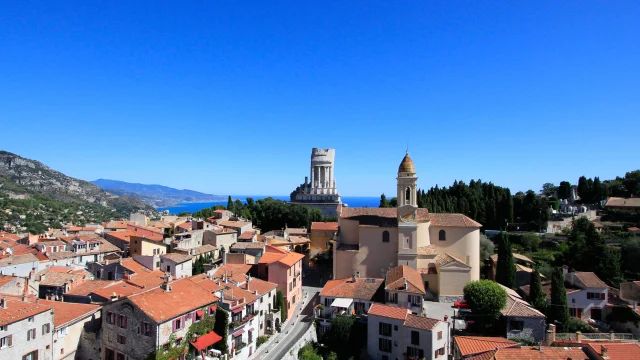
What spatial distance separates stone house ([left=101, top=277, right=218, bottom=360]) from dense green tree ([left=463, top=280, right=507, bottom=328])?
21189 millimetres

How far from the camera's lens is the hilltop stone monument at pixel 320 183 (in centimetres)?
10438

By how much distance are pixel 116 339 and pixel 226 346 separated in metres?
7.75

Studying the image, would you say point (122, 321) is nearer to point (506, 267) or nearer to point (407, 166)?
point (407, 166)

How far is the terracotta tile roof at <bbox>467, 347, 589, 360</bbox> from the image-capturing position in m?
24.4

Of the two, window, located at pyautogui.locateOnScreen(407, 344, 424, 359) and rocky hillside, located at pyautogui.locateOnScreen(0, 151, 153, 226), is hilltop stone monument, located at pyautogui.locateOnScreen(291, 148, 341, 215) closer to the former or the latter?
window, located at pyautogui.locateOnScreen(407, 344, 424, 359)

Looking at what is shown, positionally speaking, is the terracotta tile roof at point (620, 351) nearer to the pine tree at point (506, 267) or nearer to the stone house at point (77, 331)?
the pine tree at point (506, 267)

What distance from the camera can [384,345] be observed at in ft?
108

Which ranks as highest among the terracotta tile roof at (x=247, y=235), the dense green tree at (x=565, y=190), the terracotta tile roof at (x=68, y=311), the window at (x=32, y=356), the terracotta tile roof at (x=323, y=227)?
the dense green tree at (x=565, y=190)

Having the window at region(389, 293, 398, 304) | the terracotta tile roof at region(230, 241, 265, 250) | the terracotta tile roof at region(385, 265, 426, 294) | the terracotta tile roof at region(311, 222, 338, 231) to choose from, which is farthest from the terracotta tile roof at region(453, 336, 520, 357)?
the terracotta tile roof at region(311, 222, 338, 231)

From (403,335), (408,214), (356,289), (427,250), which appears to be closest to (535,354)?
(403,335)

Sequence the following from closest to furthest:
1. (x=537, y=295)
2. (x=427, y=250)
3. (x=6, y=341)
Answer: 1. (x=6, y=341)
2. (x=537, y=295)
3. (x=427, y=250)

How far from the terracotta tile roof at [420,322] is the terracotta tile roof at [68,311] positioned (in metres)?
23.6

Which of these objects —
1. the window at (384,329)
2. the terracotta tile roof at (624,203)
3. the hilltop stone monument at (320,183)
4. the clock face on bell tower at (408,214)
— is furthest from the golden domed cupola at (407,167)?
the hilltop stone monument at (320,183)

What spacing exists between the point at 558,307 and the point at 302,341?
73.5 feet
